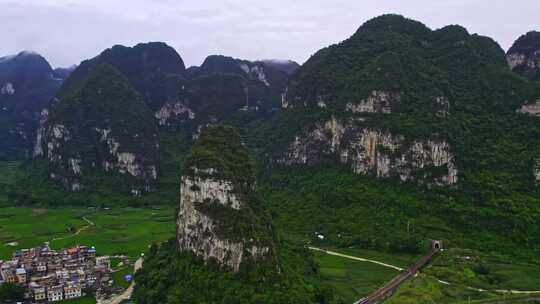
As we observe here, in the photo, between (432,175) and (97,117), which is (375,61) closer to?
(432,175)

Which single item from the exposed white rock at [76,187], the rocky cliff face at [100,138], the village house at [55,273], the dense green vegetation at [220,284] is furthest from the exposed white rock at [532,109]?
the exposed white rock at [76,187]

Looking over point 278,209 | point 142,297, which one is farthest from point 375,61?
point 142,297

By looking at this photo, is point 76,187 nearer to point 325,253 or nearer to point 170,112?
point 170,112

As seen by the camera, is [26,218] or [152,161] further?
[152,161]

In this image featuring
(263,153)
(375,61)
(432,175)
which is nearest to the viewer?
(432,175)

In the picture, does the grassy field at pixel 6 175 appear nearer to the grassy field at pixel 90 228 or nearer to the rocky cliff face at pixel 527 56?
the grassy field at pixel 90 228
